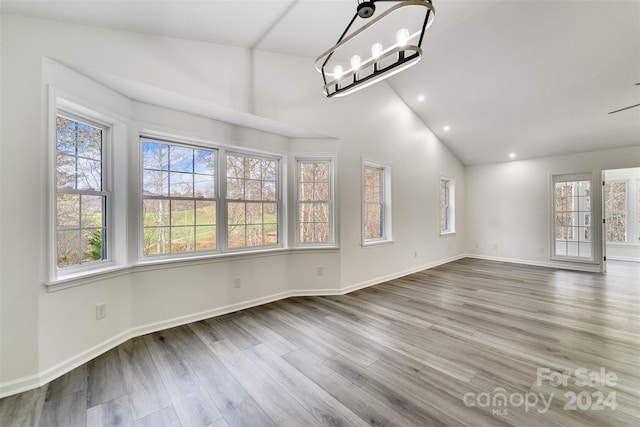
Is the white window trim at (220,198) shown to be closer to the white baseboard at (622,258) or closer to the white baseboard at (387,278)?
the white baseboard at (387,278)

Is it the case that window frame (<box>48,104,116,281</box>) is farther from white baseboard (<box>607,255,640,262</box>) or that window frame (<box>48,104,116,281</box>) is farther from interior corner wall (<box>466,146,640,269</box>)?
white baseboard (<box>607,255,640,262</box>)

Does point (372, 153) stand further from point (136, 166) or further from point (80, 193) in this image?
point (80, 193)

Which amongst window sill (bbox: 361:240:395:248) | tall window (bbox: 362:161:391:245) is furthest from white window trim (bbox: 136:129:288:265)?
tall window (bbox: 362:161:391:245)

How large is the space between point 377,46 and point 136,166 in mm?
2628

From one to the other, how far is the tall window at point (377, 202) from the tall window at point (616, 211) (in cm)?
615

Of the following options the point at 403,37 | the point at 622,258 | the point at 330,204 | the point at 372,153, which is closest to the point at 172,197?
the point at 330,204

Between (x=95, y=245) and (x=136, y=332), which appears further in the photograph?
(x=136, y=332)

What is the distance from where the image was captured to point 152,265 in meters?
2.74

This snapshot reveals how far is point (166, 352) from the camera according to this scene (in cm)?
233

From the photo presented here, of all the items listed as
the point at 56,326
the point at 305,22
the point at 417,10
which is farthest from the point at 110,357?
the point at 417,10

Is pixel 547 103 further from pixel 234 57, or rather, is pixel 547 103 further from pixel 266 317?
pixel 266 317

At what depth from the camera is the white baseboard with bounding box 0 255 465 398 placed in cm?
184

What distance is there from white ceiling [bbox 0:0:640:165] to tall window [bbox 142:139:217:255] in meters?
1.22

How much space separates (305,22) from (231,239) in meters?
2.72
